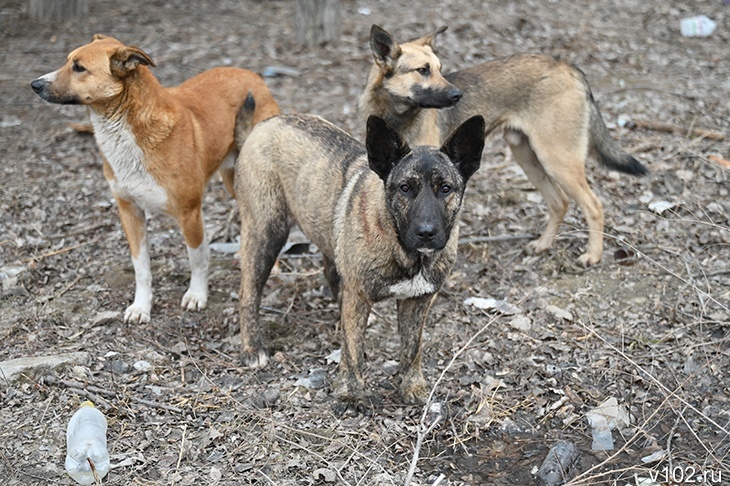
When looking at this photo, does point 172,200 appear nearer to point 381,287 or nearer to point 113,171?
point 113,171

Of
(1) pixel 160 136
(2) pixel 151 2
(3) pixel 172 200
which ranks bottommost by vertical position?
(2) pixel 151 2

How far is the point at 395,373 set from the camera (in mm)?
5203

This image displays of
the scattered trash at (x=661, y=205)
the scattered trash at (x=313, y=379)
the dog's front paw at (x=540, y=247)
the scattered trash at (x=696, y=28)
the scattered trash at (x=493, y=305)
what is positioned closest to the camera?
the scattered trash at (x=313, y=379)

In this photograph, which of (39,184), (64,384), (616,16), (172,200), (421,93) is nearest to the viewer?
(64,384)

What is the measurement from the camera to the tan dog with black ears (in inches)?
207

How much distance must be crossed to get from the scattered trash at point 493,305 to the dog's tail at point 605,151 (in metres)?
1.62

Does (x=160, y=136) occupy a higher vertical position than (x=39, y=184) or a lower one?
higher

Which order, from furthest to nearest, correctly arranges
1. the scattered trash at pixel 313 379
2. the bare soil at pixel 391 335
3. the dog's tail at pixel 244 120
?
the dog's tail at pixel 244 120
the scattered trash at pixel 313 379
the bare soil at pixel 391 335

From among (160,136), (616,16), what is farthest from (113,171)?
(616,16)

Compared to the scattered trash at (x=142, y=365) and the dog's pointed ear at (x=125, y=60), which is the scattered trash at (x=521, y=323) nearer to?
the scattered trash at (x=142, y=365)

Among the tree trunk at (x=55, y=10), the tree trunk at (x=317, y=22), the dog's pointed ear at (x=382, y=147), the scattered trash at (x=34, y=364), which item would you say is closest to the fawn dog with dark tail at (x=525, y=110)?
the dog's pointed ear at (x=382, y=147)

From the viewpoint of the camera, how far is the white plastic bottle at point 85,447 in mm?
4051

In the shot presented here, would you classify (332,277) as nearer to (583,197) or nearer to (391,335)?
(391,335)

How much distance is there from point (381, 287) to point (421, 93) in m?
2.29
